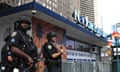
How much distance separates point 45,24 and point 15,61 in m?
9.83

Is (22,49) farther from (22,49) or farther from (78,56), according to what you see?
(78,56)

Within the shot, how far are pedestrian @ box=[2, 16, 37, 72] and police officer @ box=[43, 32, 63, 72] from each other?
201cm

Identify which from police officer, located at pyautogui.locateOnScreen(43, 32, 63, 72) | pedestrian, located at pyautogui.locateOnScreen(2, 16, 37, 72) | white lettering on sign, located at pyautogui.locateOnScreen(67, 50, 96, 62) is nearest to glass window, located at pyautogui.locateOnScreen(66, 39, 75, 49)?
white lettering on sign, located at pyautogui.locateOnScreen(67, 50, 96, 62)

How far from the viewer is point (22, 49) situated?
17.5ft

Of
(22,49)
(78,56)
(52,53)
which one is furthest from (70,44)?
(22,49)

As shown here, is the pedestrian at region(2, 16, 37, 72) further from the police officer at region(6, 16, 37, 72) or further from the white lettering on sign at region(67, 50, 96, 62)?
the white lettering on sign at region(67, 50, 96, 62)

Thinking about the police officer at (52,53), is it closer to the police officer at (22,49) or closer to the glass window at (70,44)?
the police officer at (22,49)

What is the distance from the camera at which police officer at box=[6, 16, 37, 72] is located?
5.27 metres

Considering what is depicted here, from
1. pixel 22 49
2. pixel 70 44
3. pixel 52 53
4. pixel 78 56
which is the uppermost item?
→ pixel 22 49

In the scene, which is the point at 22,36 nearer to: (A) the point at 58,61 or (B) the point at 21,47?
(B) the point at 21,47

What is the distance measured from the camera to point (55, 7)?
98562 mm

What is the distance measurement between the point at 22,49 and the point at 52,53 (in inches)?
87.8

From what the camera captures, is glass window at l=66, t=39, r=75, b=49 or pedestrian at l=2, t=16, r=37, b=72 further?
glass window at l=66, t=39, r=75, b=49

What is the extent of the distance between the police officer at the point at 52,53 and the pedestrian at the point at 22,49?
201 centimetres
